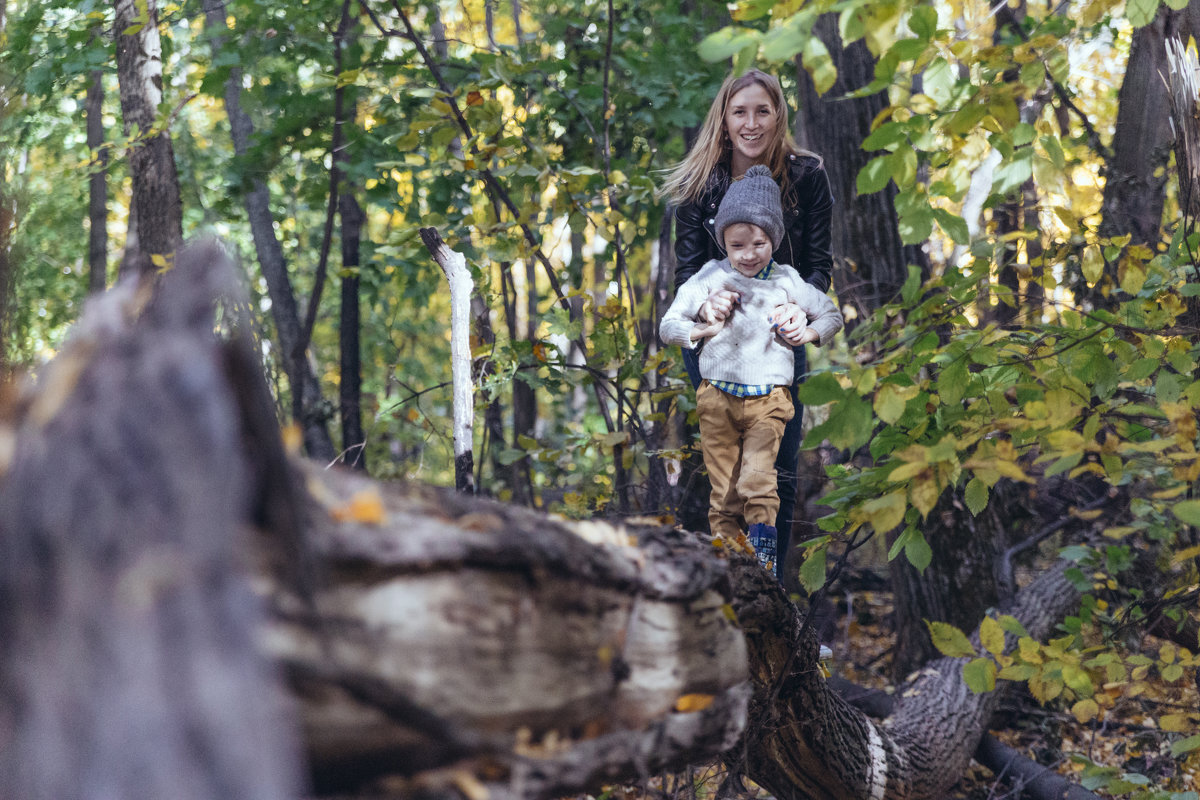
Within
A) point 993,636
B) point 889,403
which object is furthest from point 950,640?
point 889,403

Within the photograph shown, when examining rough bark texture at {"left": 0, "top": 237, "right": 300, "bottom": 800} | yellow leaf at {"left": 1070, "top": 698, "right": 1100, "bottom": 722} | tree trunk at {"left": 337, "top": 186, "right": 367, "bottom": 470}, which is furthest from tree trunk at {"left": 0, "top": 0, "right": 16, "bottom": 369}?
tree trunk at {"left": 337, "top": 186, "right": 367, "bottom": 470}

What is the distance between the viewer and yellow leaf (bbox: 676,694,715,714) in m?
1.47

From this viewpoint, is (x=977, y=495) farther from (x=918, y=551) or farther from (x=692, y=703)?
(x=692, y=703)

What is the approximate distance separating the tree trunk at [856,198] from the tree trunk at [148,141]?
153 inches

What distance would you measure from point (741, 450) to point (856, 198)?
326cm

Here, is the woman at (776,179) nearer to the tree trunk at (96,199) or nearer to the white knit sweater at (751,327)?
the white knit sweater at (751,327)

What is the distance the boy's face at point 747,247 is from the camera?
3009 millimetres

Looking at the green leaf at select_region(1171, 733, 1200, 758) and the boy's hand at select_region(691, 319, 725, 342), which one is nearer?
the green leaf at select_region(1171, 733, 1200, 758)

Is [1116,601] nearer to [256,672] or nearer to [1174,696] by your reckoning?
[1174,696]

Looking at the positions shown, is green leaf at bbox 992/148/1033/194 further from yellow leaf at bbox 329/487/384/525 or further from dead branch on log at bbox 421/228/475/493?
yellow leaf at bbox 329/487/384/525

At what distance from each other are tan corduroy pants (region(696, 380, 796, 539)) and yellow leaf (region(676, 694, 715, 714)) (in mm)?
1475

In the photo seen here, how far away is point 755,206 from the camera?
2945mm

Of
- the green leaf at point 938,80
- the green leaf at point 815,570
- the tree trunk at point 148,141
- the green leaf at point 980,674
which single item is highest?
the tree trunk at point 148,141

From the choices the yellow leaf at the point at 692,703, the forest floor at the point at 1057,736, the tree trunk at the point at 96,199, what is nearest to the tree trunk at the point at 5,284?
the yellow leaf at the point at 692,703
